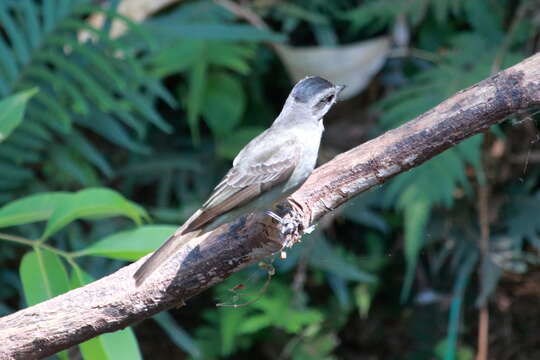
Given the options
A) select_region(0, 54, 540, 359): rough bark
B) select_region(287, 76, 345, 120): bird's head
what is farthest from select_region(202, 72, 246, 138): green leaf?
select_region(0, 54, 540, 359): rough bark

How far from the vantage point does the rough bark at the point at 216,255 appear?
215 cm

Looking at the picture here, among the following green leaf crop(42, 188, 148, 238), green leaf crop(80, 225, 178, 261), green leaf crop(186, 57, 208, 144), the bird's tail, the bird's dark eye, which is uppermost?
green leaf crop(186, 57, 208, 144)

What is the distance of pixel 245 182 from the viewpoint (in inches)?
91.0

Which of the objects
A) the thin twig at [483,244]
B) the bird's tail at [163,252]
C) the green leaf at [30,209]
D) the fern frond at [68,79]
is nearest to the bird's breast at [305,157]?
the bird's tail at [163,252]

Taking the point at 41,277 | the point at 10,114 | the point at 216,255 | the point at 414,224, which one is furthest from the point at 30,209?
the point at 414,224

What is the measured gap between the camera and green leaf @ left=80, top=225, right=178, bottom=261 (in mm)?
2338

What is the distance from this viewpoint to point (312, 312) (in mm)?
3662

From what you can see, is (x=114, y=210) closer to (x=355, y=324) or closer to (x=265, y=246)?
(x=265, y=246)

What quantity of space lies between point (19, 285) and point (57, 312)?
1.84 m

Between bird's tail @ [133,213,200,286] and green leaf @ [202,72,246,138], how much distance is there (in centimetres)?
179

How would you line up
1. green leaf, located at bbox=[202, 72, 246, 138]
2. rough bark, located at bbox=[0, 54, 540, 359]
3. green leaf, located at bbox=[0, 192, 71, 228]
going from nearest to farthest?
rough bark, located at bbox=[0, 54, 540, 359]
green leaf, located at bbox=[0, 192, 71, 228]
green leaf, located at bbox=[202, 72, 246, 138]

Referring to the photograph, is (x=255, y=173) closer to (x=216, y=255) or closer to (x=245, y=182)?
(x=245, y=182)

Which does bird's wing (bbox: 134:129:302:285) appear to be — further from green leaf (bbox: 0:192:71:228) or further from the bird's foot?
green leaf (bbox: 0:192:71:228)

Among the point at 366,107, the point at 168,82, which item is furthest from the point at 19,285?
the point at 366,107
